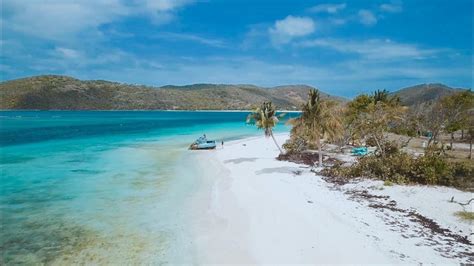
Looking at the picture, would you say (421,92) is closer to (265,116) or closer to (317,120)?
(265,116)

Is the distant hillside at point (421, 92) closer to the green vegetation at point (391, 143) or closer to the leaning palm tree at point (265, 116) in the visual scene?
the green vegetation at point (391, 143)

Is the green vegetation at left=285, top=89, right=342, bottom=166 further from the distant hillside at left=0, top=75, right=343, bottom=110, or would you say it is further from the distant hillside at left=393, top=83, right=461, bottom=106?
the distant hillside at left=0, top=75, right=343, bottom=110

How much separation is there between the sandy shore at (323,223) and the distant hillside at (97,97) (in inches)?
4315

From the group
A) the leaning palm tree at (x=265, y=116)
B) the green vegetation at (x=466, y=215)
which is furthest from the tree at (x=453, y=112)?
the green vegetation at (x=466, y=215)

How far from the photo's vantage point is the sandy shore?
9008mm

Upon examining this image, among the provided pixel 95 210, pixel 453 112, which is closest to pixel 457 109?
pixel 453 112

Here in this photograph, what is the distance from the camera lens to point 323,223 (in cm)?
1120

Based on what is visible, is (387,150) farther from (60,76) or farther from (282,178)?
(60,76)

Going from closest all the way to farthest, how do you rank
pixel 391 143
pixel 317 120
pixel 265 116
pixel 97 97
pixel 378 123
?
pixel 317 120
pixel 391 143
pixel 378 123
pixel 265 116
pixel 97 97

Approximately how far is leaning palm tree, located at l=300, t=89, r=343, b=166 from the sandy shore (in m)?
3.33

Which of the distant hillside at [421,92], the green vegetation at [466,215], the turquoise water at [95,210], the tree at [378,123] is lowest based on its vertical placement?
the turquoise water at [95,210]

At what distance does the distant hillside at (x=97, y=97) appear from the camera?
143875 mm

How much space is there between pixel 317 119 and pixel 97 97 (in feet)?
509

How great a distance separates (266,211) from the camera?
41.8ft
